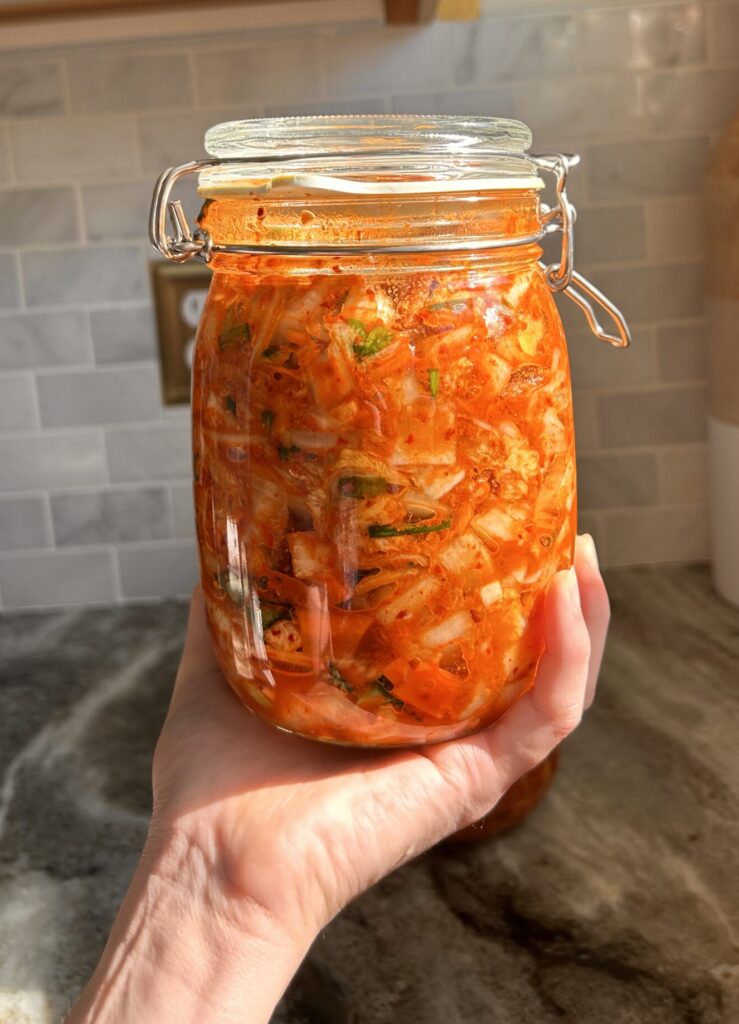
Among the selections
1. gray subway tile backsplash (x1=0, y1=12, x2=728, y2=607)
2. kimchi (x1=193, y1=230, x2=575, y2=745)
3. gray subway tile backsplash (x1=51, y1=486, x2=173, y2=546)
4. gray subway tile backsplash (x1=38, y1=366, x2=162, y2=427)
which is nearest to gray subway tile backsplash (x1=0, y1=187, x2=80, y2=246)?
gray subway tile backsplash (x1=0, y1=12, x2=728, y2=607)

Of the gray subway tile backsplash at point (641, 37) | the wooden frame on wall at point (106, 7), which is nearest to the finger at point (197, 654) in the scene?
the wooden frame on wall at point (106, 7)

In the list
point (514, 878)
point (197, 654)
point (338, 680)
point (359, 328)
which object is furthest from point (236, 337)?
point (514, 878)

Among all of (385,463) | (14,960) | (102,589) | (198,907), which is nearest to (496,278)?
(385,463)

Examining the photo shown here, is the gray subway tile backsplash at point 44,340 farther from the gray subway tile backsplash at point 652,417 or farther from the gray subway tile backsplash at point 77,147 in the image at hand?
the gray subway tile backsplash at point 652,417

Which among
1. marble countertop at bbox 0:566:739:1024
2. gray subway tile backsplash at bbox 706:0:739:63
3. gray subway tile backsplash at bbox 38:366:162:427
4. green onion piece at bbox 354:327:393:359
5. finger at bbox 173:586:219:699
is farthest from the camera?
gray subway tile backsplash at bbox 38:366:162:427

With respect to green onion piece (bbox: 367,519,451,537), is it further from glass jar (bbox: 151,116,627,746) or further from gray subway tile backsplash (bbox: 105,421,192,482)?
gray subway tile backsplash (bbox: 105,421,192,482)

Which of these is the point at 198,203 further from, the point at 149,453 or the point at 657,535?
the point at 657,535
